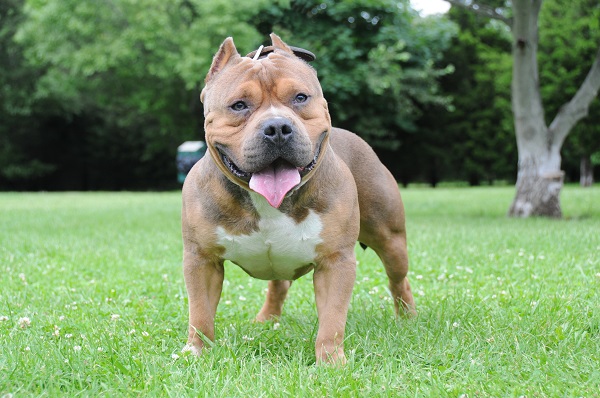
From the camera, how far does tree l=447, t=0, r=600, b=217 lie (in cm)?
1194

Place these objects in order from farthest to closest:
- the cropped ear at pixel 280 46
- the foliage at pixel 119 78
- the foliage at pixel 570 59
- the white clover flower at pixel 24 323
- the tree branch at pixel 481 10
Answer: the foliage at pixel 570 59 < the foliage at pixel 119 78 < the tree branch at pixel 481 10 < the white clover flower at pixel 24 323 < the cropped ear at pixel 280 46

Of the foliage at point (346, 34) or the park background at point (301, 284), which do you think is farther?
the foliage at point (346, 34)

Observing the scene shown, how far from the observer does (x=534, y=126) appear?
39.6ft

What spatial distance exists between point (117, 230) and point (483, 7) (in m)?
7.61

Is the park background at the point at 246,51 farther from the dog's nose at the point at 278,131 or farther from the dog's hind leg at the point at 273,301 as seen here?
the dog's nose at the point at 278,131

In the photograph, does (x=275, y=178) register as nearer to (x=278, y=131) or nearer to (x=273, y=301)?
(x=278, y=131)

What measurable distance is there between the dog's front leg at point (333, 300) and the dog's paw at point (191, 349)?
613mm

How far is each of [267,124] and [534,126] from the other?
10.1 metres

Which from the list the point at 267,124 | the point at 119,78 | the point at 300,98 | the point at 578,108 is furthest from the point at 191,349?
the point at 119,78

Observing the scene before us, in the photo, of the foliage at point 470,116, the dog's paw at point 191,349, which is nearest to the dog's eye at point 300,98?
the dog's paw at point 191,349

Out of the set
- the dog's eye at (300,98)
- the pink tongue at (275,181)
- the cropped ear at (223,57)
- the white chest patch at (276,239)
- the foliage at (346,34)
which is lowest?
the white chest patch at (276,239)

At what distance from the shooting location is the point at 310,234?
10.9ft

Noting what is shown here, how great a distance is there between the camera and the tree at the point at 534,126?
39.2 ft

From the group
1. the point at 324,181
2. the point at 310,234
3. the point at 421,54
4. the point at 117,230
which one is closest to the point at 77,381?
A: the point at 310,234
